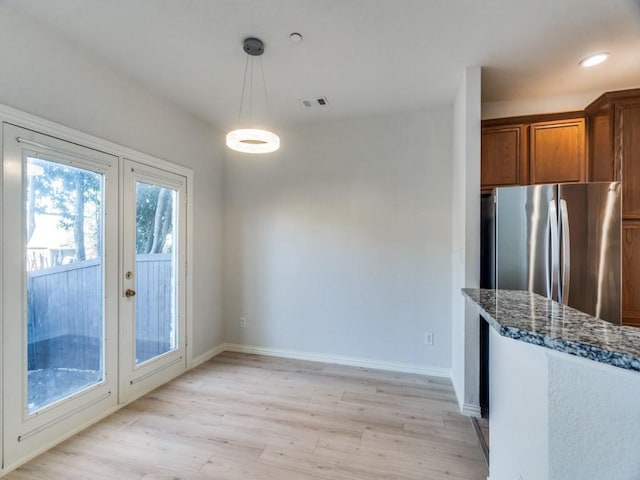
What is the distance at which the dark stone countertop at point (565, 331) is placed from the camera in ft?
2.18

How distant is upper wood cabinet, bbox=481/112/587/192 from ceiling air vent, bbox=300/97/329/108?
1610mm

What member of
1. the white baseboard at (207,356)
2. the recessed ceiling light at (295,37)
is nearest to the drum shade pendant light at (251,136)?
the recessed ceiling light at (295,37)

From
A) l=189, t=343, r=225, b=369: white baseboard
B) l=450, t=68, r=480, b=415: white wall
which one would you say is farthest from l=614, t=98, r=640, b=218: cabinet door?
l=189, t=343, r=225, b=369: white baseboard

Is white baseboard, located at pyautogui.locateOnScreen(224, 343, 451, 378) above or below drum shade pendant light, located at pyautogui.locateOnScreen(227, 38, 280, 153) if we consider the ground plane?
below

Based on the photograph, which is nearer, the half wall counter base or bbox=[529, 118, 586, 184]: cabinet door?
the half wall counter base

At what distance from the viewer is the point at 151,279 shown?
298cm

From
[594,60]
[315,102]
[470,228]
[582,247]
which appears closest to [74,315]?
[315,102]

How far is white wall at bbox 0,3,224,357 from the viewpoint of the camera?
1950 millimetres

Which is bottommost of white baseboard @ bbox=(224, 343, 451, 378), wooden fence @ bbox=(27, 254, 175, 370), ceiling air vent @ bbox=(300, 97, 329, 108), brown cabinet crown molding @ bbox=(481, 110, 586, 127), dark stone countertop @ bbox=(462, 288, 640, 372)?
white baseboard @ bbox=(224, 343, 451, 378)

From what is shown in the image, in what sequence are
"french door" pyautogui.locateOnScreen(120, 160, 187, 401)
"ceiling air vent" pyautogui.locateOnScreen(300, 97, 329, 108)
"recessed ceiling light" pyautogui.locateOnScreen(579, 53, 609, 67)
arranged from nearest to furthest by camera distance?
"recessed ceiling light" pyautogui.locateOnScreen(579, 53, 609, 67), "french door" pyautogui.locateOnScreen(120, 160, 187, 401), "ceiling air vent" pyautogui.locateOnScreen(300, 97, 329, 108)

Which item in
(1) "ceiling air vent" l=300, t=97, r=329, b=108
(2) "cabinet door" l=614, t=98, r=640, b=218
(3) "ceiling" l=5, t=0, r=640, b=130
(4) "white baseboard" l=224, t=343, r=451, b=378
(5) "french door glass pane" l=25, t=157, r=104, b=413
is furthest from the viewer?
(4) "white baseboard" l=224, t=343, r=451, b=378

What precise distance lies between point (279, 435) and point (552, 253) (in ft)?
8.19

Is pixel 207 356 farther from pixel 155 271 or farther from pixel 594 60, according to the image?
pixel 594 60

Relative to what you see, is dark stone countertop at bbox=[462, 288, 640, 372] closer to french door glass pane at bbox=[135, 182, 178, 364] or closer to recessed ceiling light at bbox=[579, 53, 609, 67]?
recessed ceiling light at bbox=[579, 53, 609, 67]
